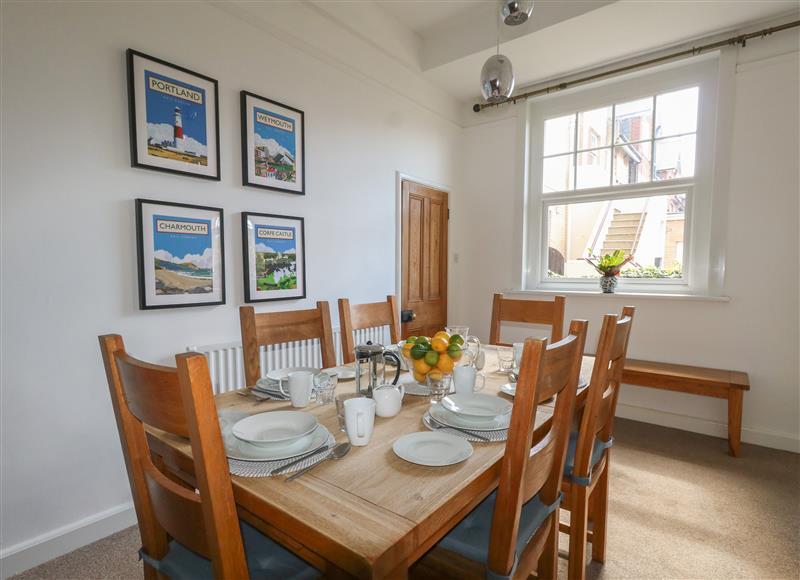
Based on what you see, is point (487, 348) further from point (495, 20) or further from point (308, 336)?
point (495, 20)

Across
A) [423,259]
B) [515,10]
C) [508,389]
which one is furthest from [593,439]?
[423,259]

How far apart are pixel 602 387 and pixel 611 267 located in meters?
2.28

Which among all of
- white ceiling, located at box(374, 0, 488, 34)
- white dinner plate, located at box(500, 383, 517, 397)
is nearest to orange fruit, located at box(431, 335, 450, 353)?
white dinner plate, located at box(500, 383, 517, 397)

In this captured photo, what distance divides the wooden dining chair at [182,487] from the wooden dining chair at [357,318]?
979mm

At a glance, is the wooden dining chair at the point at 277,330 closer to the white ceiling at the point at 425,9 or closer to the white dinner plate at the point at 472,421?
the white dinner plate at the point at 472,421

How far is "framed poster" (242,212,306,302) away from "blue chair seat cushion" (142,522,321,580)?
1472mm

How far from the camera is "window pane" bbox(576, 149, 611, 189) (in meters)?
3.43

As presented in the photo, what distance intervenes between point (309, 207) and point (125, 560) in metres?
1.95

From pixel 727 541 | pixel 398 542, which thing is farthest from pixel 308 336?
pixel 727 541

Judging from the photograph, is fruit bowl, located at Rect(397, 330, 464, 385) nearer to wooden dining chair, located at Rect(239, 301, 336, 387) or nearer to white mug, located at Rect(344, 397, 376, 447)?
white mug, located at Rect(344, 397, 376, 447)

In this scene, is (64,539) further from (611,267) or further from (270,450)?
(611,267)

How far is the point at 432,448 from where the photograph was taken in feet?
3.13

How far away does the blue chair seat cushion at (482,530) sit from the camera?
3.32 feet

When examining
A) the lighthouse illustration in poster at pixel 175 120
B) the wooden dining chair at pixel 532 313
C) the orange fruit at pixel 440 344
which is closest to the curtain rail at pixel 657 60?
the wooden dining chair at pixel 532 313
